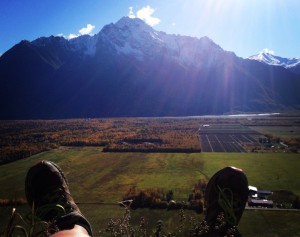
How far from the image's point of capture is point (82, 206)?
99.5 feet

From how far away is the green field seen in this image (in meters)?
26.2

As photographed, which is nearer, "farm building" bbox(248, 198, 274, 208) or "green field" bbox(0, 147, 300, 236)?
"green field" bbox(0, 147, 300, 236)

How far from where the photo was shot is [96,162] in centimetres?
5309

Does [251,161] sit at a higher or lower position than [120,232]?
lower

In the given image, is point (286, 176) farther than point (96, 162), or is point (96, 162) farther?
point (96, 162)

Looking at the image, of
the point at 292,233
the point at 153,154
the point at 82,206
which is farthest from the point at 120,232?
the point at 153,154

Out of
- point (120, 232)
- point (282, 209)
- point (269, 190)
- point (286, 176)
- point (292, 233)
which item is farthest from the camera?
point (286, 176)

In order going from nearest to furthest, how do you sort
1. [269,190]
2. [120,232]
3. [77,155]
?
1. [120,232]
2. [269,190]
3. [77,155]

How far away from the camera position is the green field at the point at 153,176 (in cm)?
2623

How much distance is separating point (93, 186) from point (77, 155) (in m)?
22.9

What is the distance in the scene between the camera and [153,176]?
42531mm

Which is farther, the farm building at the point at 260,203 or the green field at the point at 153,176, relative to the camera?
the farm building at the point at 260,203

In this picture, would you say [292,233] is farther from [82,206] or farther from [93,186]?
[93,186]

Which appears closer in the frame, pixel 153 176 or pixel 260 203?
pixel 260 203
